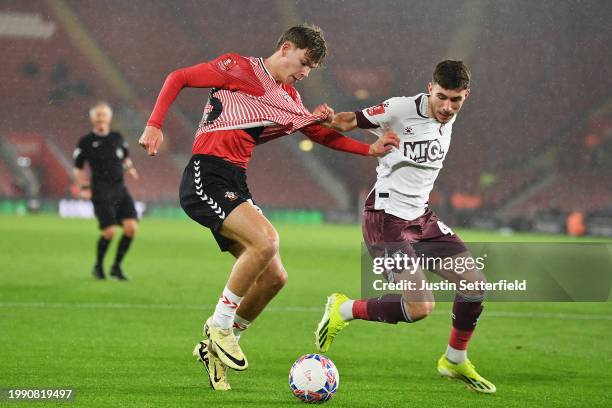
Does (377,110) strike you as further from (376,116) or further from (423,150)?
(423,150)

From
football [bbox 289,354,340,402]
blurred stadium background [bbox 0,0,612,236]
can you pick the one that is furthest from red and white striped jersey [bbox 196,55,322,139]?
blurred stadium background [bbox 0,0,612,236]

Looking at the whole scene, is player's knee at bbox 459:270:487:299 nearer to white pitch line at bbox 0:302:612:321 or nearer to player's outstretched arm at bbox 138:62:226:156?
player's outstretched arm at bbox 138:62:226:156

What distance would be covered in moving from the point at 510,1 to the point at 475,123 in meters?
14.6

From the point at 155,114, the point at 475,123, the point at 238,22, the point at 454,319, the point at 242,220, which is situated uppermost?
the point at 238,22

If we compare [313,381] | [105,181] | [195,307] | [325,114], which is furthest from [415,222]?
[105,181]

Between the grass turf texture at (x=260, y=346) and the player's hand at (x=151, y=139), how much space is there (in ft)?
4.28

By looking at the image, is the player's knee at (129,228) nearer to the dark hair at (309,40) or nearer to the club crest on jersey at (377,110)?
the club crest on jersey at (377,110)

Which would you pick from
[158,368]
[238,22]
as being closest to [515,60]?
[238,22]

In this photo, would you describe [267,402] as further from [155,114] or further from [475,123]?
[475,123]

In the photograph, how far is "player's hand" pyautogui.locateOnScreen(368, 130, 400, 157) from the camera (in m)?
5.58

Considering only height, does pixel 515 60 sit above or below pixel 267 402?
above

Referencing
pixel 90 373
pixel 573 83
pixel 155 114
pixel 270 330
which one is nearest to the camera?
pixel 155 114

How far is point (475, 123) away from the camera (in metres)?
34.3

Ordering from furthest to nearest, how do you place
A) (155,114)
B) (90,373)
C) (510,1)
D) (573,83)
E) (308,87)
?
(573,83) < (308,87) < (510,1) < (90,373) < (155,114)
